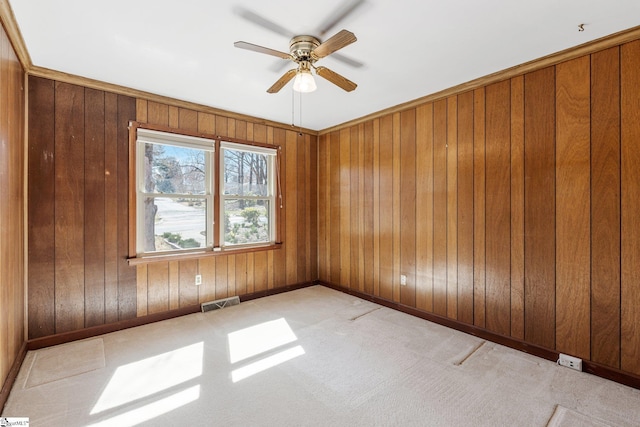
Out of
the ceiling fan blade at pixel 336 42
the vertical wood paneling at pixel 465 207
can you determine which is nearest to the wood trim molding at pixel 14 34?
the ceiling fan blade at pixel 336 42

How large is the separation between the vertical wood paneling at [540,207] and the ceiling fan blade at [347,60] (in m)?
1.47

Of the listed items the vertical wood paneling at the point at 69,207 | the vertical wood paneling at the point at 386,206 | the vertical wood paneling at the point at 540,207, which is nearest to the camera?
the vertical wood paneling at the point at 540,207

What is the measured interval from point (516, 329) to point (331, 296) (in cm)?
221

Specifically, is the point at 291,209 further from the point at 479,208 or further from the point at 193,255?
the point at 479,208

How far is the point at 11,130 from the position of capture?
6.94ft

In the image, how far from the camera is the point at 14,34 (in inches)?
80.8

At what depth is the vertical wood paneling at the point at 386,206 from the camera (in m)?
3.71

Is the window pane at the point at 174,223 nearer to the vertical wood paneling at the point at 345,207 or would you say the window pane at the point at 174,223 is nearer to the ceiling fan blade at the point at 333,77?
the vertical wood paneling at the point at 345,207

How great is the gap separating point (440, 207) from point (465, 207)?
27cm

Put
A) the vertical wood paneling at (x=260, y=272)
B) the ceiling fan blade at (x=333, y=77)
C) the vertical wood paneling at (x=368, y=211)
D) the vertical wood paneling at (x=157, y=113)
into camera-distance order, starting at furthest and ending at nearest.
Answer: the vertical wood paneling at (x=260, y=272) → the vertical wood paneling at (x=368, y=211) → the vertical wood paneling at (x=157, y=113) → the ceiling fan blade at (x=333, y=77)

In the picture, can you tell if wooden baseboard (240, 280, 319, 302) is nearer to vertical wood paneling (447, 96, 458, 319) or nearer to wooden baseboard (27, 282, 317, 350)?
wooden baseboard (27, 282, 317, 350)

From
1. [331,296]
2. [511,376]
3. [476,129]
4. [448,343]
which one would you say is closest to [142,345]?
[331,296]

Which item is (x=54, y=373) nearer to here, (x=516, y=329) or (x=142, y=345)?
(x=142, y=345)

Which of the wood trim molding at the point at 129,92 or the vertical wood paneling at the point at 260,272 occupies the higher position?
the wood trim molding at the point at 129,92
